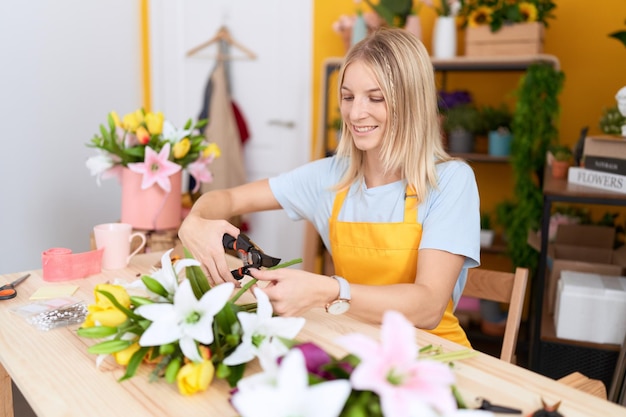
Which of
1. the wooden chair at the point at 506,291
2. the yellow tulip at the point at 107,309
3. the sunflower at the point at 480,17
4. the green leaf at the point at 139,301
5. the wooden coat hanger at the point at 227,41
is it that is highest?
the sunflower at the point at 480,17

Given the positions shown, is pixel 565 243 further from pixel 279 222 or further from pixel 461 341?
pixel 279 222

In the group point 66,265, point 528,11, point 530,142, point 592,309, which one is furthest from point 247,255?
point 528,11

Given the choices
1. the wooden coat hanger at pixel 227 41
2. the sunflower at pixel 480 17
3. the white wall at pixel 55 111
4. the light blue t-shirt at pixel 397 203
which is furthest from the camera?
the wooden coat hanger at pixel 227 41

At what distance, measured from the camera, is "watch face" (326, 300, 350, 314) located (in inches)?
43.9

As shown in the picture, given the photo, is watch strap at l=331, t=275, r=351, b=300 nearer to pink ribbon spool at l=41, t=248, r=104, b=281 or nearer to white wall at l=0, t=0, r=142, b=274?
pink ribbon spool at l=41, t=248, r=104, b=281

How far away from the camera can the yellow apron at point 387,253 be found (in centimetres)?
146

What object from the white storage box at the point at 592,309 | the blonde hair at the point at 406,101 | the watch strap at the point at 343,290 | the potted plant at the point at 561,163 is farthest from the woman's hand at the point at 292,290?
the potted plant at the point at 561,163

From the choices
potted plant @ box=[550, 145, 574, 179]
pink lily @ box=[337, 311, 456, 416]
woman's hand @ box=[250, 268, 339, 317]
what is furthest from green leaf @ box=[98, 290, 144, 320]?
potted plant @ box=[550, 145, 574, 179]

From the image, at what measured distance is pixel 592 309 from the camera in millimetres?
2004

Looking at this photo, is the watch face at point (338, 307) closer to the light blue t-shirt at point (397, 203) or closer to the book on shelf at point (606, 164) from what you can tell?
the light blue t-shirt at point (397, 203)

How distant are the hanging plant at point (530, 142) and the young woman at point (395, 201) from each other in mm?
1160

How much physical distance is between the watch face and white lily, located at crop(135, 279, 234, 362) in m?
0.29

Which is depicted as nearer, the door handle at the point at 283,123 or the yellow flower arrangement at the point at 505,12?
the yellow flower arrangement at the point at 505,12

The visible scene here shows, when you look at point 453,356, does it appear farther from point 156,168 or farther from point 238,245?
point 156,168
